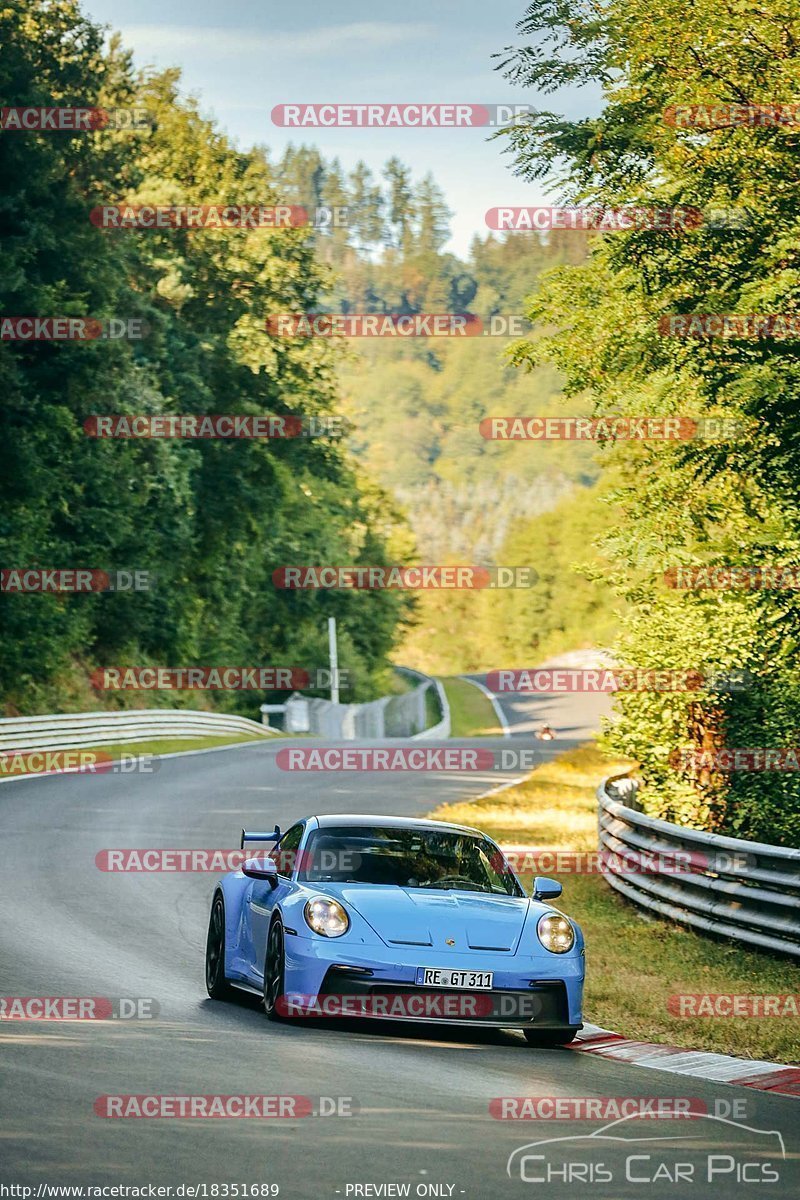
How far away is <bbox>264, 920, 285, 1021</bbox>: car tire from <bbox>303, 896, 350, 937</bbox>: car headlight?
235 millimetres

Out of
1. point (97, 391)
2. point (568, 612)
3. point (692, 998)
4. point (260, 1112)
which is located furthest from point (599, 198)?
point (568, 612)

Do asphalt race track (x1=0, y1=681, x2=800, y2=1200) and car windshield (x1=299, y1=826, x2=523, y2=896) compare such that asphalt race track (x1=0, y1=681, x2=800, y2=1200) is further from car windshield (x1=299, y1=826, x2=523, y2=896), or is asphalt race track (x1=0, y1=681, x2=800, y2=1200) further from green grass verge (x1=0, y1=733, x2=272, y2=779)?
green grass verge (x1=0, y1=733, x2=272, y2=779)

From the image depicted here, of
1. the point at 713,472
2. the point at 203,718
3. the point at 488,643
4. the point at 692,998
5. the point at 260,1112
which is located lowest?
the point at 488,643

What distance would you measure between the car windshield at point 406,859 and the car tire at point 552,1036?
1099 millimetres

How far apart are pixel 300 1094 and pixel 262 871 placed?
3.33m

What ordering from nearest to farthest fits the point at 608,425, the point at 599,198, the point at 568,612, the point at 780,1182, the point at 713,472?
the point at 780,1182, the point at 713,472, the point at 599,198, the point at 608,425, the point at 568,612

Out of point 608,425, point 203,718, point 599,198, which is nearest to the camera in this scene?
point 599,198

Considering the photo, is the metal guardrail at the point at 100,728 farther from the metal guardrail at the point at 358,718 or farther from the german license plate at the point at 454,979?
the german license plate at the point at 454,979

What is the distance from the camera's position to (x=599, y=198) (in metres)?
20.4

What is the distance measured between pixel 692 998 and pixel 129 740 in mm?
31915

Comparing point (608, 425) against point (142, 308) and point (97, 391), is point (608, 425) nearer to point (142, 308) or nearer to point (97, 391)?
point (97, 391)

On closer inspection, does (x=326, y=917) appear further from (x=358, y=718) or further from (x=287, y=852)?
(x=358, y=718)

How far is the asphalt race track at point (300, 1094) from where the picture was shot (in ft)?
20.8

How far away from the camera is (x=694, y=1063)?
9.68m
